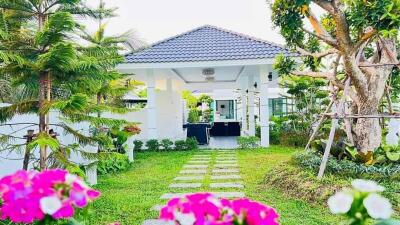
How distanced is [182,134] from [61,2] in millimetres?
12450

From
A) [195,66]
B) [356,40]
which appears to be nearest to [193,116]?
[195,66]

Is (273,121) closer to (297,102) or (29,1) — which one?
(297,102)

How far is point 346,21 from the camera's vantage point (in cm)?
634

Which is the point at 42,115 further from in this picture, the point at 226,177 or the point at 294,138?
the point at 294,138

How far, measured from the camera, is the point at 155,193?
6.44 meters

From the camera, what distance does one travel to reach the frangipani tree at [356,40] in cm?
548

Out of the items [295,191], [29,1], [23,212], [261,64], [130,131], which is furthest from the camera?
[261,64]

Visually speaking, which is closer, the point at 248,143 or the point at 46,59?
the point at 46,59

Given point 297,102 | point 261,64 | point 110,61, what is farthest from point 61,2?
point 297,102

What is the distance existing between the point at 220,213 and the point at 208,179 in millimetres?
6558

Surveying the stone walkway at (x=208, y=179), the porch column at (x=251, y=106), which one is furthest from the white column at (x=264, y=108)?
the stone walkway at (x=208, y=179)

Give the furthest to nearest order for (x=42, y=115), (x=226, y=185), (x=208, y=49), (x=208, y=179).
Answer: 1. (x=208, y=49)
2. (x=208, y=179)
3. (x=226, y=185)
4. (x=42, y=115)

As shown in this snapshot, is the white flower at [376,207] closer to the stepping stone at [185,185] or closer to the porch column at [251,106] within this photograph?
the stepping stone at [185,185]

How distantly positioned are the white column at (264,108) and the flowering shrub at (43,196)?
12278 mm
